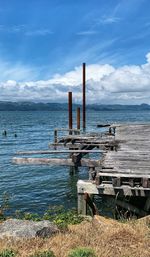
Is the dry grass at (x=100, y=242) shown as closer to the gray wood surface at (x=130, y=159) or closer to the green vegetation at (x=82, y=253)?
the green vegetation at (x=82, y=253)

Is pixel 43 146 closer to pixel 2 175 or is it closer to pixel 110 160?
pixel 2 175

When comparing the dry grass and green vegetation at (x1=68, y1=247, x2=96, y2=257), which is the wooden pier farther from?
green vegetation at (x1=68, y1=247, x2=96, y2=257)

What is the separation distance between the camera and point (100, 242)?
7332 mm


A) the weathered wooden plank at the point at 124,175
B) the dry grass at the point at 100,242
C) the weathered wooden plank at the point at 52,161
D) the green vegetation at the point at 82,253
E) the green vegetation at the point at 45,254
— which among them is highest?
the weathered wooden plank at the point at 124,175

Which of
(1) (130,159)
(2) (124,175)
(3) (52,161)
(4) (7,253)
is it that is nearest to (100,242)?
(4) (7,253)

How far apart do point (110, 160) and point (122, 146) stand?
422 cm

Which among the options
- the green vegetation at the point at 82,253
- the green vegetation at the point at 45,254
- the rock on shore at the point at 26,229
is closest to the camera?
the green vegetation at the point at 82,253

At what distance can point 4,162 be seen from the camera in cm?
2855

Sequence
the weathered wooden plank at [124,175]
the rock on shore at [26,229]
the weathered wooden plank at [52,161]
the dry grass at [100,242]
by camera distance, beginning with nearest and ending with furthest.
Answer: the dry grass at [100,242], the rock on shore at [26,229], the weathered wooden plank at [124,175], the weathered wooden plank at [52,161]

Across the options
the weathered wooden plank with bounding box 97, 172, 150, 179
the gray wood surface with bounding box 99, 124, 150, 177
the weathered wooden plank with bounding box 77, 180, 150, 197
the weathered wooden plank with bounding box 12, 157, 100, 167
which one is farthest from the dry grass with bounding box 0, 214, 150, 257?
the weathered wooden plank with bounding box 12, 157, 100, 167

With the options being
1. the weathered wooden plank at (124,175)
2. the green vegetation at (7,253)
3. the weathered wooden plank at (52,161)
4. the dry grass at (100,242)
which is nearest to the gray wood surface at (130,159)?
the weathered wooden plank at (124,175)

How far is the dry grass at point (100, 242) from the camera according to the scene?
691cm

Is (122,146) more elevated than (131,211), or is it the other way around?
(122,146)

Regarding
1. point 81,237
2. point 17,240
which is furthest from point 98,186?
point 17,240
